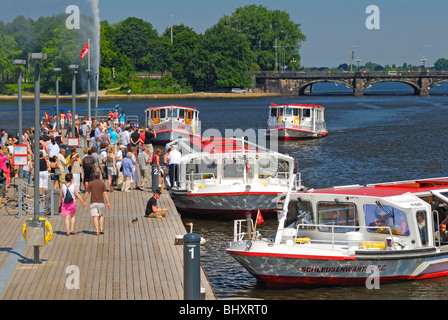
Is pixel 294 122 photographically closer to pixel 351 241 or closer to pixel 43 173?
pixel 43 173

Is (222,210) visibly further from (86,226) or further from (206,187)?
(86,226)

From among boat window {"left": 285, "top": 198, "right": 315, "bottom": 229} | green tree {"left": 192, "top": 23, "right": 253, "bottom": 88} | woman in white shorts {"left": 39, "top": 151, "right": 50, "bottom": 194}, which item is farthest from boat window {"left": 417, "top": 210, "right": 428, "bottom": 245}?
green tree {"left": 192, "top": 23, "right": 253, "bottom": 88}

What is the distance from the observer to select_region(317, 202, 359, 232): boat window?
20656 mm

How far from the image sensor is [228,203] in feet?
94.9

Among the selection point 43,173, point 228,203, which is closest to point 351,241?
point 228,203

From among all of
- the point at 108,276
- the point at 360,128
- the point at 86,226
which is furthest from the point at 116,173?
the point at 360,128

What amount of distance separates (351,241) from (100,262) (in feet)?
21.6

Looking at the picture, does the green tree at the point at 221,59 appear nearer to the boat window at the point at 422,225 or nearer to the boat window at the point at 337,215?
the boat window at the point at 337,215

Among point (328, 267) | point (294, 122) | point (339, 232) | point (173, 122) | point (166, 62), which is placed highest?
point (166, 62)

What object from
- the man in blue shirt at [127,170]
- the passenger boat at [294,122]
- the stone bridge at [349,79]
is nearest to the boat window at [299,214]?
the man in blue shirt at [127,170]

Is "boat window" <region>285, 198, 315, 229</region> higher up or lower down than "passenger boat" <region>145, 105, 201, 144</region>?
lower down

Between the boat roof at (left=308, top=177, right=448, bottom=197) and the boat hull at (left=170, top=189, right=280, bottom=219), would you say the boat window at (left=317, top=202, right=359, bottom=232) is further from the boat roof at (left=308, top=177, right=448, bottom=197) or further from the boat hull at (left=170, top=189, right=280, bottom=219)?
the boat hull at (left=170, top=189, right=280, bottom=219)

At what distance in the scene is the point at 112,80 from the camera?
589 ft
